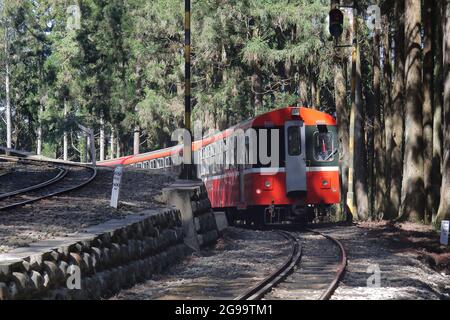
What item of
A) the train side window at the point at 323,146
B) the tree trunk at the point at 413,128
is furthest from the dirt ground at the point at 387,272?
the train side window at the point at 323,146

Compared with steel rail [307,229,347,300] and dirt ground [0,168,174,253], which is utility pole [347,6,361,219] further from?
steel rail [307,229,347,300]

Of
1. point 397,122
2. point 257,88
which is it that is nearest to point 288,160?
point 397,122

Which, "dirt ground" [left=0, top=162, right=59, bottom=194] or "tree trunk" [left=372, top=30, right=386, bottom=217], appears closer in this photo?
"dirt ground" [left=0, top=162, right=59, bottom=194]

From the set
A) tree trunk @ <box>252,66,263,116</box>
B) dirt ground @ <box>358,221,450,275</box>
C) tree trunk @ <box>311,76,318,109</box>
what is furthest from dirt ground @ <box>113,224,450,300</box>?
tree trunk @ <box>252,66,263,116</box>

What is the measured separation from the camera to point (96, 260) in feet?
39.3

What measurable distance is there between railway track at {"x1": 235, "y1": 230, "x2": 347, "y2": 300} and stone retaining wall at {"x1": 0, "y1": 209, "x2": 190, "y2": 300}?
203 cm

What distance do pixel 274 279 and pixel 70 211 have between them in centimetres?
477

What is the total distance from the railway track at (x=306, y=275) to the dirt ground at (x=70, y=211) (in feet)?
10.6

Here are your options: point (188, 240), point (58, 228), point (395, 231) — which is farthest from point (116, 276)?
point (395, 231)

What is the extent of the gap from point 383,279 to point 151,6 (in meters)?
36.4

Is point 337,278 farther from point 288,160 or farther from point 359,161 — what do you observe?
point 359,161

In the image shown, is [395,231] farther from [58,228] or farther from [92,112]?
[92,112]

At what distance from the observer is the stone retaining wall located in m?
9.51

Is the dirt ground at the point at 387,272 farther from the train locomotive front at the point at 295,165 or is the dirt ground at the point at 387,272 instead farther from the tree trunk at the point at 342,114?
the tree trunk at the point at 342,114
